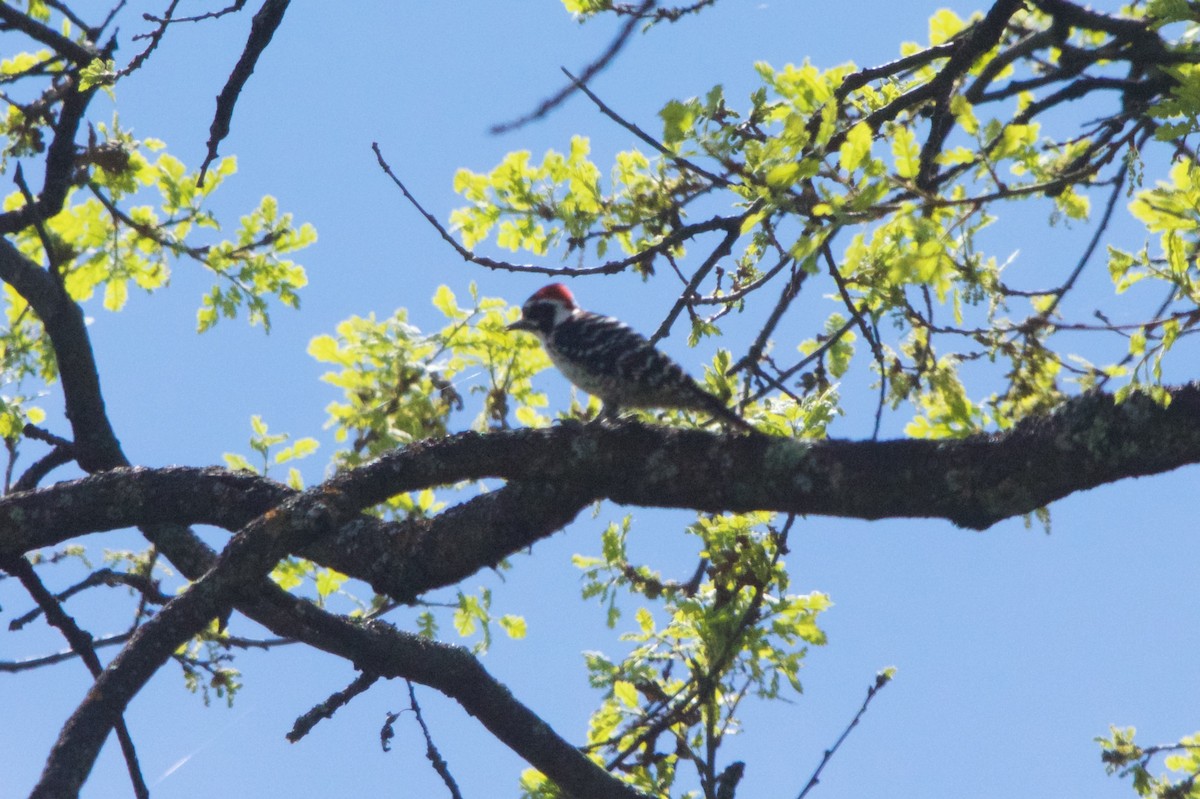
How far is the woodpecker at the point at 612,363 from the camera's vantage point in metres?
4.93

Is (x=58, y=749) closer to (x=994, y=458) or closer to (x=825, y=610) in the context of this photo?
(x=994, y=458)

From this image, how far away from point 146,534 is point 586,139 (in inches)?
94.3

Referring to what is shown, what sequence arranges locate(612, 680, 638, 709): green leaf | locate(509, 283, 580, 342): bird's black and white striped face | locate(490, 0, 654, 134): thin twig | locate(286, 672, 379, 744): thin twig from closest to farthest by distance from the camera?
locate(490, 0, 654, 134): thin twig, locate(286, 672, 379, 744): thin twig, locate(612, 680, 638, 709): green leaf, locate(509, 283, 580, 342): bird's black and white striped face

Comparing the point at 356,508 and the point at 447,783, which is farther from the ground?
the point at 356,508

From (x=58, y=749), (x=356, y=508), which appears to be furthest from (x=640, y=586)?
(x=58, y=749)

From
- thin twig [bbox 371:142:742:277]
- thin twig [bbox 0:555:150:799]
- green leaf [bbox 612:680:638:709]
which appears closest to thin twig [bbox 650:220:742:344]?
thin twig [bbox 371:142:742:277]

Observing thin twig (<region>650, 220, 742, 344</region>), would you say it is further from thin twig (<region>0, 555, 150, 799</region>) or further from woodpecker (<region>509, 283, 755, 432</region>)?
thin twig (<region>0, 555, 150, 799</region>)

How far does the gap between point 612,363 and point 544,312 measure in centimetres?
131

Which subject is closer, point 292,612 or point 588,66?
point 588,66

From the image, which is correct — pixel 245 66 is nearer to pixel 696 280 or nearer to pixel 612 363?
pixel 696 280

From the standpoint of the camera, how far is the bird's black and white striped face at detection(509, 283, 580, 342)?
6.48 m

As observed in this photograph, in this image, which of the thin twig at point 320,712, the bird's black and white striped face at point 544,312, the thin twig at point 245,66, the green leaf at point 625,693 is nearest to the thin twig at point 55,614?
the thin twig at point 320,712

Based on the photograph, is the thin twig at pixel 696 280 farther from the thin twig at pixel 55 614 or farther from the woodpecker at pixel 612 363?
the thin twig at pixel 55 614

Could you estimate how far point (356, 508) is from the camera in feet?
11.9
